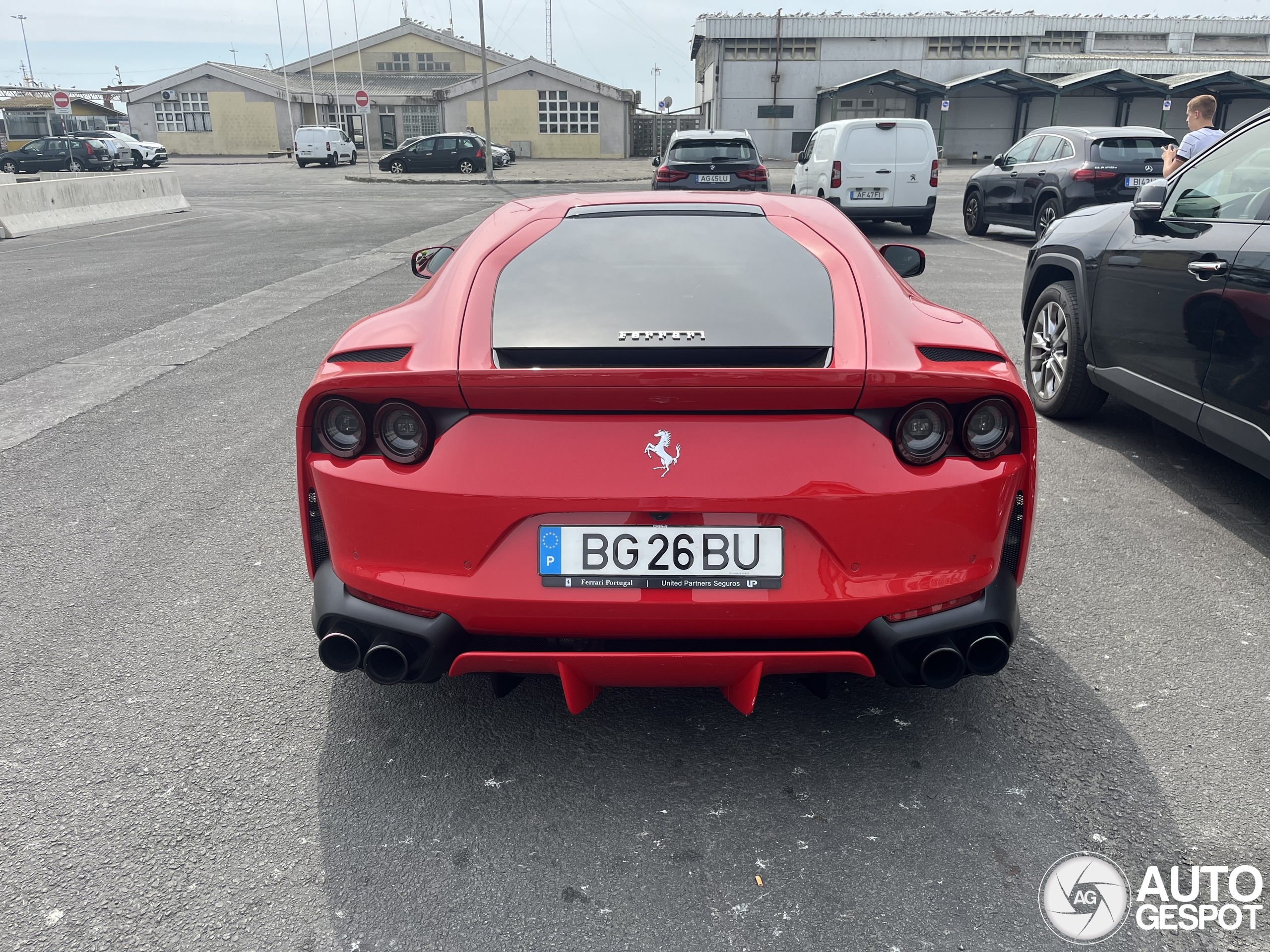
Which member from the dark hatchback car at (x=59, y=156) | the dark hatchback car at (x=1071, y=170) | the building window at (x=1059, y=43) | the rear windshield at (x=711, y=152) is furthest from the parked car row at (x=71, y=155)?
the building window at (x=1059, y=43)

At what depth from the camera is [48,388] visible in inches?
254

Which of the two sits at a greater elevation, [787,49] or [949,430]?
[787,49]

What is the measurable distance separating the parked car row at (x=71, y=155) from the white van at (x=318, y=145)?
22.9 ft

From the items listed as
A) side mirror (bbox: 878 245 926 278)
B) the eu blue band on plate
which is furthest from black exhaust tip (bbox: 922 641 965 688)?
side mirror (bbox: 878 245 926 278)

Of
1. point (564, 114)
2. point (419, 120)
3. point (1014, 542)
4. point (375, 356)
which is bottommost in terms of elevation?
point (1014, 542)

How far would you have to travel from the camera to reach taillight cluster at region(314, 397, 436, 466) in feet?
7.37

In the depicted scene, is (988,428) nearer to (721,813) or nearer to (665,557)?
(665,557)

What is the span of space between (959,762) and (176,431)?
15.2ft

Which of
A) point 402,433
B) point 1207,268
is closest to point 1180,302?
point 1207,268

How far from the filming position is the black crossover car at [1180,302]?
374cm

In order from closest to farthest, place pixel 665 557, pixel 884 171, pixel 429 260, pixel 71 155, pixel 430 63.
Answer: pixel 665 557, pixel 429 260, pixel 884 171, pixel 71 155, pixel 430 63

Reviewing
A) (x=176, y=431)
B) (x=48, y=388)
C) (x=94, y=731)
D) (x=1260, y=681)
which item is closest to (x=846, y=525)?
(x=1260, y=681)

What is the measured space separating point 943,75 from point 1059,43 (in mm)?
8127

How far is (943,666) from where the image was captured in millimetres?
2264
